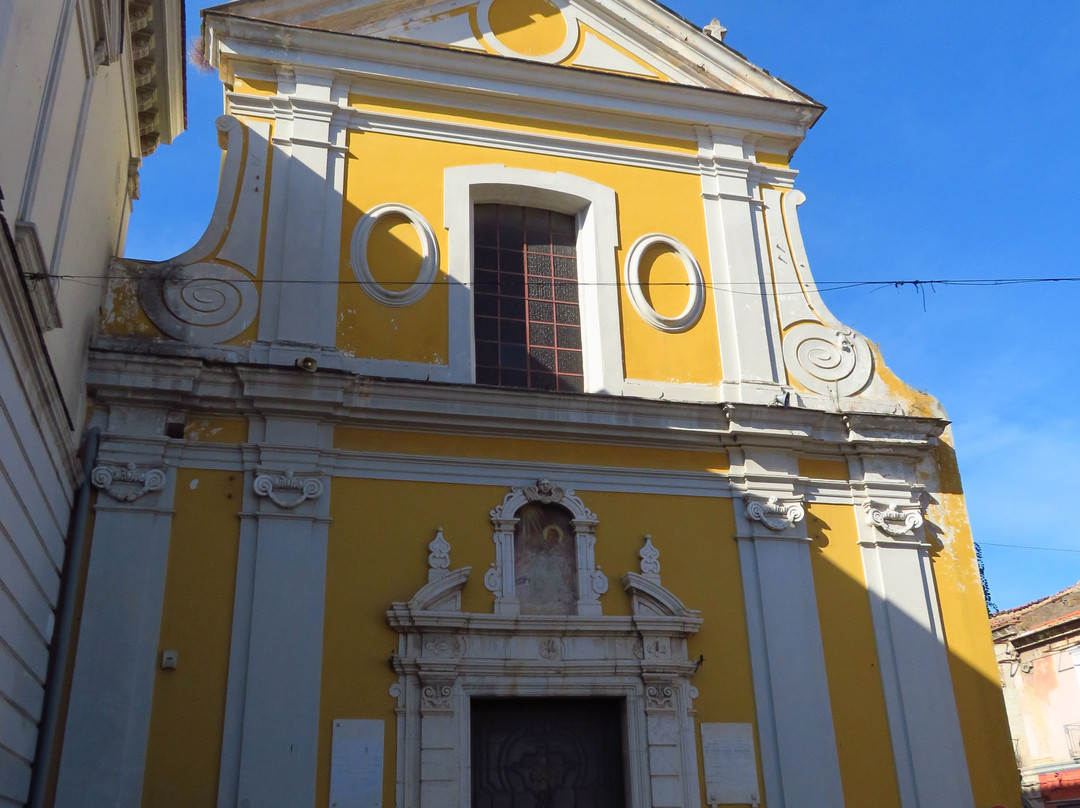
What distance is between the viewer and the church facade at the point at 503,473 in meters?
7.88

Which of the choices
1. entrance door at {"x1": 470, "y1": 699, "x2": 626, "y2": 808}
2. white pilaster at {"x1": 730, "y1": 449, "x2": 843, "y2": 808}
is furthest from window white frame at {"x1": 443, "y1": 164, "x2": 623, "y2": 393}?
entrance door at {"x1": 470, "y1": 699, "x2": 626, "y2": 808}

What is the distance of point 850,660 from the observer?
918cm

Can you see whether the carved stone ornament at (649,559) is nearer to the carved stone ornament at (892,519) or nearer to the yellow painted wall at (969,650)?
the carved stone ornament at (892,519)

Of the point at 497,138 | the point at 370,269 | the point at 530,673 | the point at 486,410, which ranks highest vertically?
the point at 497,138

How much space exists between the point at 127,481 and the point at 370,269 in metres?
2.84

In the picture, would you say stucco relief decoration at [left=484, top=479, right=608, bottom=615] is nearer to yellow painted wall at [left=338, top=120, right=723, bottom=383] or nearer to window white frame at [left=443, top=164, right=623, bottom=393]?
window white frame at [left=443, top=164, right=623, bottom=393]

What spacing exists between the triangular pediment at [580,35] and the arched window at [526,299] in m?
1.78

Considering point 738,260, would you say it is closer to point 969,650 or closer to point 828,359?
point 828,359

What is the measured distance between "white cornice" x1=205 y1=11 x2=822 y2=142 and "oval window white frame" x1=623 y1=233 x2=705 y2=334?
4.75 ft

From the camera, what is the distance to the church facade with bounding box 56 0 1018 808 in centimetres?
788

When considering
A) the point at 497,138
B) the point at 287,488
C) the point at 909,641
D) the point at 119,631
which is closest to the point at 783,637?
the point at 909,641

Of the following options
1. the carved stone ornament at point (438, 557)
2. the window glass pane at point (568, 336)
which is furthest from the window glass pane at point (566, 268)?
the carved stone ornament at point (438, 557)

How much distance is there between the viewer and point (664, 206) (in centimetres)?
1077

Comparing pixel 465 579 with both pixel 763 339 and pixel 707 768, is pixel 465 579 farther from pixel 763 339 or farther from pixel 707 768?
pixel 763 339
